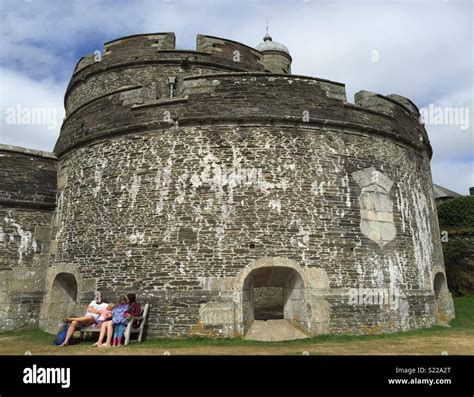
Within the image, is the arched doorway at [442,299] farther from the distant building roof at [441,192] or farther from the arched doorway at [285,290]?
the distant building roof at [441,192]

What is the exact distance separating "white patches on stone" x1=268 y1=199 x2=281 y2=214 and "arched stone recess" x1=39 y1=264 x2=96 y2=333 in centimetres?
479

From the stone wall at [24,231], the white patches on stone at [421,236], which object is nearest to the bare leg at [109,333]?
the stone wall at [24,231]

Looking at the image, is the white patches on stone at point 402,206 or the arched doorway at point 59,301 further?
the arched doorway at point 59,301

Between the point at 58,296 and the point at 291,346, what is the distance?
620cm

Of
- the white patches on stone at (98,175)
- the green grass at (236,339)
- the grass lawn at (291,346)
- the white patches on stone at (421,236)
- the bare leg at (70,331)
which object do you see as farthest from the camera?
the white patches on stone at (421,236)

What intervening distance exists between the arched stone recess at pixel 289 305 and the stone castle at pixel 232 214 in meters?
0.03

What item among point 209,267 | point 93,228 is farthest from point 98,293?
point 209,267

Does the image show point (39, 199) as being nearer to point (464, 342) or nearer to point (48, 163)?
point (48, 163)

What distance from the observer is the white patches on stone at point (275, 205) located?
8.97 metres

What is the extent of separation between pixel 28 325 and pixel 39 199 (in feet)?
11.0

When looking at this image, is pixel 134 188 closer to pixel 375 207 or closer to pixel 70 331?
pixel 70 331

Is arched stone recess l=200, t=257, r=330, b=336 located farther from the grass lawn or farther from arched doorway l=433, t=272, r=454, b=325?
arched doorway l=433, t=272, r=454, b=325

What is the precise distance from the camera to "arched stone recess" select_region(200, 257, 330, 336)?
27.3 ft
